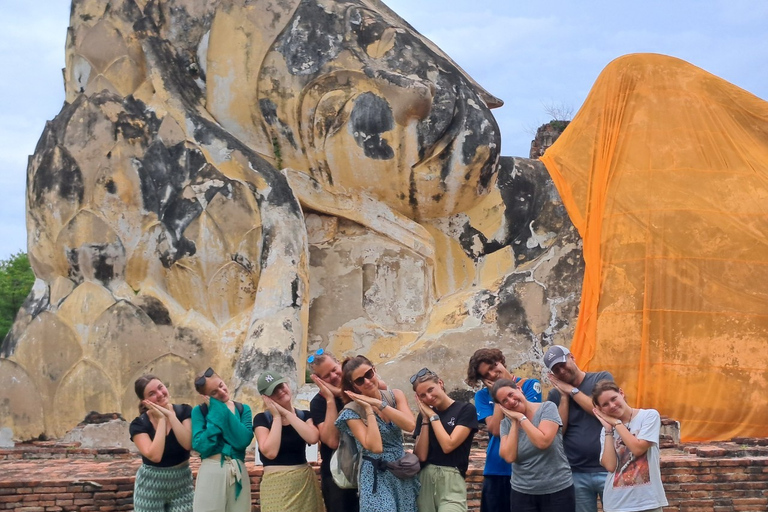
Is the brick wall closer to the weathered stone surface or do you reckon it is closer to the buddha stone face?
the weathered stone surface

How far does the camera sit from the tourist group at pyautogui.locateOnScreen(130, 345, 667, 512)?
5617 mm

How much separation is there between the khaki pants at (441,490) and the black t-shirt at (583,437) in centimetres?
58

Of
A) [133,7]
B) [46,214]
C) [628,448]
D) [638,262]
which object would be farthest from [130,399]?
[628,448]

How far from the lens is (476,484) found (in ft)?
27.6

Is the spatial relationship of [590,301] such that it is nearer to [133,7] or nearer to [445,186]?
[445,186]

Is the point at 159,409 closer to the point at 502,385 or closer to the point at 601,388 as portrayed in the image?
the point at 502,385

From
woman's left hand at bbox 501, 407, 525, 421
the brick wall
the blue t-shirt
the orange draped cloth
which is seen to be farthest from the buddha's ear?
woman's left hand at bbox 501, 407, 525, 421

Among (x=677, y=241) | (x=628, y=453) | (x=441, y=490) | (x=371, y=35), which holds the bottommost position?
(x=441, y=490)

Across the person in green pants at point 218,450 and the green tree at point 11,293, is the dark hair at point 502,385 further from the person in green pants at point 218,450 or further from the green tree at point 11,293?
the green tree at point 11,293

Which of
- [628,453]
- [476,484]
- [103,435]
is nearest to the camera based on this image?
[628,453]

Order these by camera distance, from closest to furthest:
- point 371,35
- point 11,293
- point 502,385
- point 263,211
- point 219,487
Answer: point 502,385 → point 219,487 → point 263,211 → point 371,35 → point 11,293

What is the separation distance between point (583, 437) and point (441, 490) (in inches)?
30.4

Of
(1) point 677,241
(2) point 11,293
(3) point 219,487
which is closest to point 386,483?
(3) point 219,487

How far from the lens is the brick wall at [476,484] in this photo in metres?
7.99
